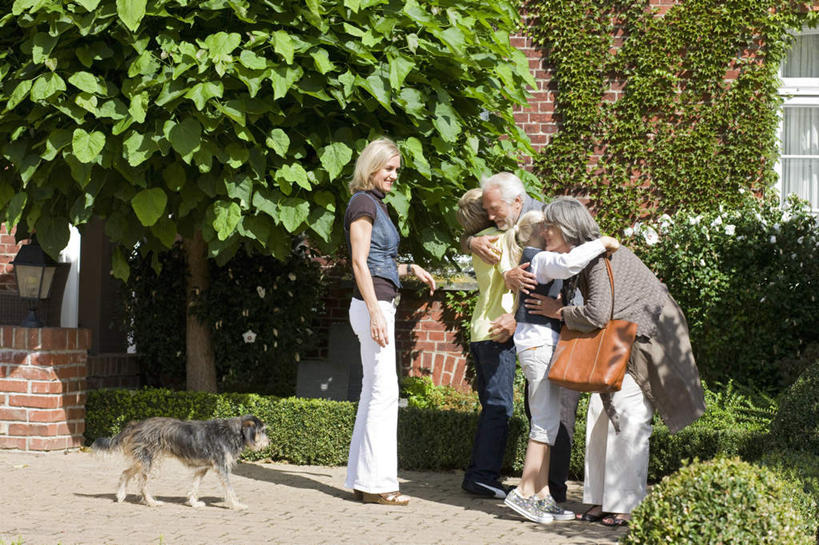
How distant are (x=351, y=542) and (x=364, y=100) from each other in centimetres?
291

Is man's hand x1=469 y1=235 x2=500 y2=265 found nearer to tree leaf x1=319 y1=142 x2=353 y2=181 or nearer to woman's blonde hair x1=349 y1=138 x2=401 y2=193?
woman's blonde hair x1=349 y1=138 x2=401 y2=193

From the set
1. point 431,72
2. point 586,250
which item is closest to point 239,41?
point 431,72

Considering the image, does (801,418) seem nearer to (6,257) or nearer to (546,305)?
(546,305)

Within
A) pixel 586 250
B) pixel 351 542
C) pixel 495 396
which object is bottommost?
pixel 351 542

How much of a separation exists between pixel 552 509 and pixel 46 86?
12.5 feet

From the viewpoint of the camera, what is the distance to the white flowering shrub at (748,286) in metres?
8.34

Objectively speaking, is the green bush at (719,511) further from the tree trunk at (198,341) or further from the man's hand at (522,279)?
the tree trunk at (198,341)

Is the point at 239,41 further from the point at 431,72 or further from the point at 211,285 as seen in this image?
the point at 211,285

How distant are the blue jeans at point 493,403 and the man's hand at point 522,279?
498 mm

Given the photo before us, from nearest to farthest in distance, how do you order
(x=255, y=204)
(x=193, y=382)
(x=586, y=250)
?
1. (x=586, y=250)
2. (x=255, y=204)
3. (x=193, y=382)

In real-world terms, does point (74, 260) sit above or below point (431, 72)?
below

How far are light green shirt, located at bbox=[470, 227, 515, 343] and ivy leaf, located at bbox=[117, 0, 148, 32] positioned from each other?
2.39m

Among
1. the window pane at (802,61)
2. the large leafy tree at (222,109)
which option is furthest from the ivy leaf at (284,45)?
the window pane at (802,61)

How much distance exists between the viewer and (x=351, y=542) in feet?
15.6
